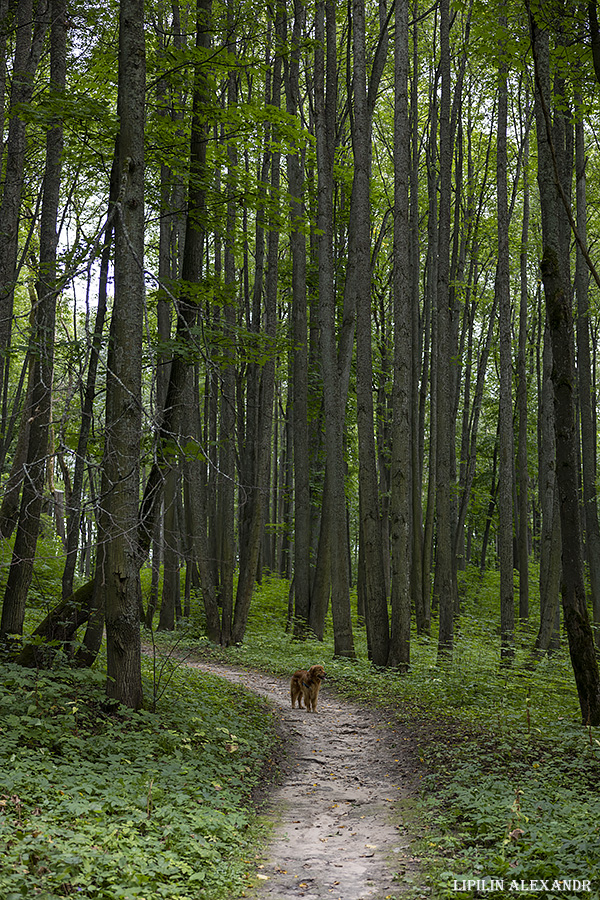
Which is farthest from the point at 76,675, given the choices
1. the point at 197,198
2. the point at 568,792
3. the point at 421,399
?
the point at 421,399

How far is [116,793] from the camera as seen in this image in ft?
14.4

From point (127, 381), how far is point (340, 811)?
13.4 feet

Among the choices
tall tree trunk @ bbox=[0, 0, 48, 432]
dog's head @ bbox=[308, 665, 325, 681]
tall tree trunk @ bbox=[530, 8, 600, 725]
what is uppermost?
tall tree trunk @ bbox=[0, 0, 48, 432]

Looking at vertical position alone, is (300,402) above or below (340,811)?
above

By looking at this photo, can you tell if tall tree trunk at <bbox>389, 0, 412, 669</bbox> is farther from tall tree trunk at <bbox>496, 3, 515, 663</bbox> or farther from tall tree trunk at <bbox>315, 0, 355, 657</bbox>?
tall tree trunk at <bbox>496, 3, 515, 663</bbox>

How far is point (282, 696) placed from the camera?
989 cm

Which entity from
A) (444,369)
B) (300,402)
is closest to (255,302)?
(300,402)

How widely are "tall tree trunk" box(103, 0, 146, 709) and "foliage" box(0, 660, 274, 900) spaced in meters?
0.50

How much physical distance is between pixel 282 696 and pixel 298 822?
16.0 ft

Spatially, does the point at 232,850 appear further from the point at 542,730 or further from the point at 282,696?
the point at 282,696

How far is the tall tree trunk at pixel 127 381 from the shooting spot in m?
6.13

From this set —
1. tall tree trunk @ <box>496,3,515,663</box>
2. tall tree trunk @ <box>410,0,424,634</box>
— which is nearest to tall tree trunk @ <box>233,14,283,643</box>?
tall tree trunk @ <box>410,0,424,634</box>

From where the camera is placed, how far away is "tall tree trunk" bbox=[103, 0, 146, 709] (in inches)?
241

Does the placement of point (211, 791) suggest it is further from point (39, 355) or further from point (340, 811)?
point (39, 355)
